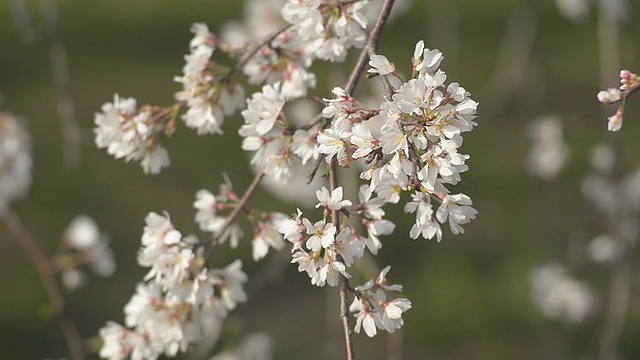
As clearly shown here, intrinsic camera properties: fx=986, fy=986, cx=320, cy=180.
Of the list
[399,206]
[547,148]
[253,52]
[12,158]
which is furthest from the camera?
[399,206]

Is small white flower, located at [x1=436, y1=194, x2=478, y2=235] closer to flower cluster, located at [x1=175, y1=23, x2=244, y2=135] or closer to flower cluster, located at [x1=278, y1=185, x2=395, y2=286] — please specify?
flower cluster, located at [x1=278, y1=185, x2=395, y2=286]

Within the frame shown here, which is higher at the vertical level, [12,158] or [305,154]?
[12,158]

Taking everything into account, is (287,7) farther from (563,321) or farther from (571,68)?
(571,68)

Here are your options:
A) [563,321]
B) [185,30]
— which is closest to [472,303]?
[563,321]

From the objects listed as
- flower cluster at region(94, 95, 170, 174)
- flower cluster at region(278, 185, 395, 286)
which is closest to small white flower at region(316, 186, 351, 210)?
A: flower cluster at region(278, 185, 395, 286)

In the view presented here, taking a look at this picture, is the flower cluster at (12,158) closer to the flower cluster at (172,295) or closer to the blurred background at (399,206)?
the blurred background at (399,206)

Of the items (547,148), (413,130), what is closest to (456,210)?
(413,130)

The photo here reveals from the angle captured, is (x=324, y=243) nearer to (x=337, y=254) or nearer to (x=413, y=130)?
(x=337, y=254)
